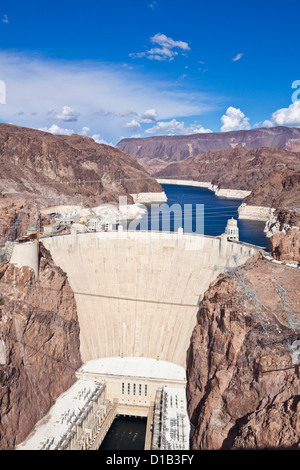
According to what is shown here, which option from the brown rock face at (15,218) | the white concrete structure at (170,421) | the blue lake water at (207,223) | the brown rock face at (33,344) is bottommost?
the white concrete structure at (170,421)

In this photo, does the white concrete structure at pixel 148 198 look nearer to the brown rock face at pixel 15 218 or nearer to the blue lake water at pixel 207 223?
the blue lake water at pixel 207 223

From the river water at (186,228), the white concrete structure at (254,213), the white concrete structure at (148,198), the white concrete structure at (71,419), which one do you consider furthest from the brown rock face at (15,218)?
the white concrete structure at (148,198)

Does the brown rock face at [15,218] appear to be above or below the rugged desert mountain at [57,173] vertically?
below

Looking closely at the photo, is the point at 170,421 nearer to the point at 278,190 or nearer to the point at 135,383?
the point at 135,383

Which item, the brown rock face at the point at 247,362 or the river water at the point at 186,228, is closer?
the brown rock face at the point at 247,362

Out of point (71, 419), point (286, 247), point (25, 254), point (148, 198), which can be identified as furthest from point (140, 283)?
point (148, 198)

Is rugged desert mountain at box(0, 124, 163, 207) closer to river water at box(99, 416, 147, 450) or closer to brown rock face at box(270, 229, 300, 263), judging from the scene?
river water at box(99, 416, 147, 450)
